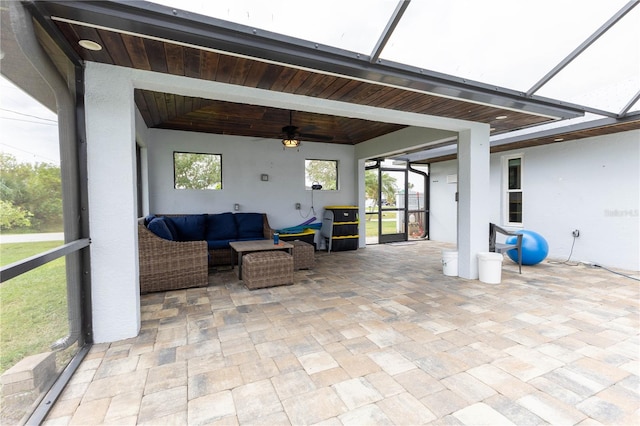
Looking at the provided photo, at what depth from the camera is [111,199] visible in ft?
8.19

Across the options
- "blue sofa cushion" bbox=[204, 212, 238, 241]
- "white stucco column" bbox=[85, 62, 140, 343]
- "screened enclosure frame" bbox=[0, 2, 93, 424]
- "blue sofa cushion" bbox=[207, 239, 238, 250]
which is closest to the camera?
"screened enclosure frame" bbox=[0, 2, 93, 424]

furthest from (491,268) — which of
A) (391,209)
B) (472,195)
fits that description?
(391,209)

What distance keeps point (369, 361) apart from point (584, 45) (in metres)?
3.70

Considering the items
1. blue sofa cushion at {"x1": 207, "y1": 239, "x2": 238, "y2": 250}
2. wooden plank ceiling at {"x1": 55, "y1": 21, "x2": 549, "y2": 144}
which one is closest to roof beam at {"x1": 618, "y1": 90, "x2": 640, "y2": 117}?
wooden plank ceiling at {"x1": 55, "y1": 21, "x2": 549, "y2": 144}

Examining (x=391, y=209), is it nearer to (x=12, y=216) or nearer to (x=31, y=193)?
(x=31, y=193)

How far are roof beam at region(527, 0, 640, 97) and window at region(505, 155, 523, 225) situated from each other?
13.3 ft

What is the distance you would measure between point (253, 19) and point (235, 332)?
8.63ft

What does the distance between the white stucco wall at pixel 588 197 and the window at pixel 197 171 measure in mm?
6742

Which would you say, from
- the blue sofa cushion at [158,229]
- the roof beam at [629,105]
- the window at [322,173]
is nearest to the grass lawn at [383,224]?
the window at [322,173]

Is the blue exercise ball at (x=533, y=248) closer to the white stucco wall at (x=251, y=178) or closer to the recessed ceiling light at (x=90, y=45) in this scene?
the white stucco wall at (x=251, y=178)

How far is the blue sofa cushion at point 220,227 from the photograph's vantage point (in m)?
5.57

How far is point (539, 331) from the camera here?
268 cm

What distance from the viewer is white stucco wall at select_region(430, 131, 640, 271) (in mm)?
5000

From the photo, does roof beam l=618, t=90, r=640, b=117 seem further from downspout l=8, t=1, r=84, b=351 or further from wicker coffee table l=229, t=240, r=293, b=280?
downspout l=8, t=1, r=84, b=351
